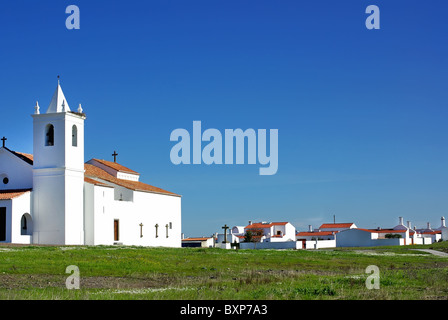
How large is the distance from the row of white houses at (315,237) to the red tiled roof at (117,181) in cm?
1758

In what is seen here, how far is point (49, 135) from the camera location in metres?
52.5

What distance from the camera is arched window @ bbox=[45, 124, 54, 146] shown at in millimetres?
52250

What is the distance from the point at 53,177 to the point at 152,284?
30592 mm

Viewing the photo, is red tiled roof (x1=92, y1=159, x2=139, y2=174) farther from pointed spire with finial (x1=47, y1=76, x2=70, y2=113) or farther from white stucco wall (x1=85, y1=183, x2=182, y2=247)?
pointed spire with finial (x1=47, y1=76, x2=70, y2=113)

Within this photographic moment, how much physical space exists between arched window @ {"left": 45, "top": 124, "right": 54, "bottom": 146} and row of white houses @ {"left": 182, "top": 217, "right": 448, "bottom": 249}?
34.1 meters

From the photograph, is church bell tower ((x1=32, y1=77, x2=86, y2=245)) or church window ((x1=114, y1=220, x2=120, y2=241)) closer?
church bell tower ((x1=32, y1=77, x2=86, y2=245))

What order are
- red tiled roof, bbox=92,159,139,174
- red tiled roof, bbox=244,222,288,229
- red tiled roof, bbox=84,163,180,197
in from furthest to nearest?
red tiled roof, bbox=244,222,288,229, red tiled roof, bbox=92,159,139,174, red tiled roof, bbox=84,163,180,197

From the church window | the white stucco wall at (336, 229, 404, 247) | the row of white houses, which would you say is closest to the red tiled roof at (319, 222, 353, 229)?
the row of white houses

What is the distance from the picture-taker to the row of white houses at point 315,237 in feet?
290

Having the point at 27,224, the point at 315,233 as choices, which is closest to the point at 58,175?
the point at 27,224

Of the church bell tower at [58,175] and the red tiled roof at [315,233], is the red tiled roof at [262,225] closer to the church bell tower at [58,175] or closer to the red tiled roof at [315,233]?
the red tiled roof at [315,233]

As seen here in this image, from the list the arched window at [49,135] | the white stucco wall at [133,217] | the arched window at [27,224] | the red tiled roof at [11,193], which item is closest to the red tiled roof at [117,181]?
the white stucco wall at [133,217]

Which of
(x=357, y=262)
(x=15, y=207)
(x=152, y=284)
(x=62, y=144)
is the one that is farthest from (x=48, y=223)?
(x=152, y=284)
